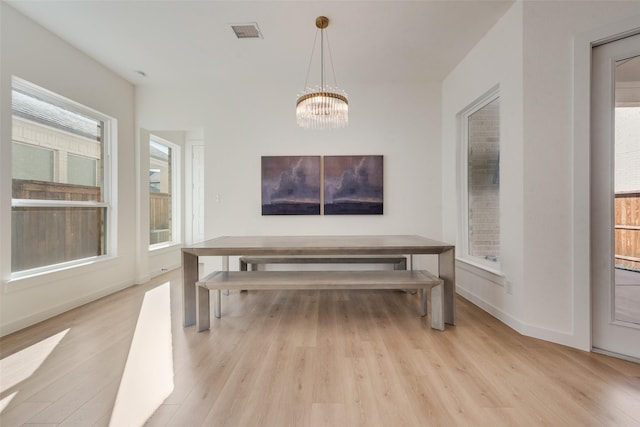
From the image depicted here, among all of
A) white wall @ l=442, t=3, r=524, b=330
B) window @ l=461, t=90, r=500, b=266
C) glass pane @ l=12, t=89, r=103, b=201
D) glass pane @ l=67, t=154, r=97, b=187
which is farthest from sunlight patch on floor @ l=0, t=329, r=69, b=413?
window @ l=461, t=90, r=500, b=266

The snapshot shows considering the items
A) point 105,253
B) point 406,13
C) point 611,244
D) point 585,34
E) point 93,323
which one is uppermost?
point 406,13

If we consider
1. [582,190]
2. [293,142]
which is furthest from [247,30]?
[582,190]

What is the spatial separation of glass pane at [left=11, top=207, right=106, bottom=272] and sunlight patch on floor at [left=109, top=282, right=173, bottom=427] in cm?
116

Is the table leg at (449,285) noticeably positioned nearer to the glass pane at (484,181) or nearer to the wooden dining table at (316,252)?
the wooden dining table at (316,252)

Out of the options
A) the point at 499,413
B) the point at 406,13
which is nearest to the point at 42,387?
the point at 499,413

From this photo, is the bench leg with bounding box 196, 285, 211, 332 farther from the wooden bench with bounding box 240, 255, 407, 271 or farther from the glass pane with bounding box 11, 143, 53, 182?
the glass pane with bounding box 11, 143, 53, 182

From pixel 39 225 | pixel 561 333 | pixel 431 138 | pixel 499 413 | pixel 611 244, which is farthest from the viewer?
pixel 431 138

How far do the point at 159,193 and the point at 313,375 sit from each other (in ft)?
14.2

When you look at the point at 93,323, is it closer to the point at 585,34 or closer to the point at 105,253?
the point at 105,253

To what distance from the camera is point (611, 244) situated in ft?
6.50

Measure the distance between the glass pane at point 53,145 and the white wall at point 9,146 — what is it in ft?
0.55

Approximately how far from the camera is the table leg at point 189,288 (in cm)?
249

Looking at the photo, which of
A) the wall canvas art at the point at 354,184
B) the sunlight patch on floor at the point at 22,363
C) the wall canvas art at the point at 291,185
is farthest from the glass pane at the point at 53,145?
Answer: the wall canvas art at the point at 354,184

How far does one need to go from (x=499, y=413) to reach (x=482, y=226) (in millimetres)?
2186
